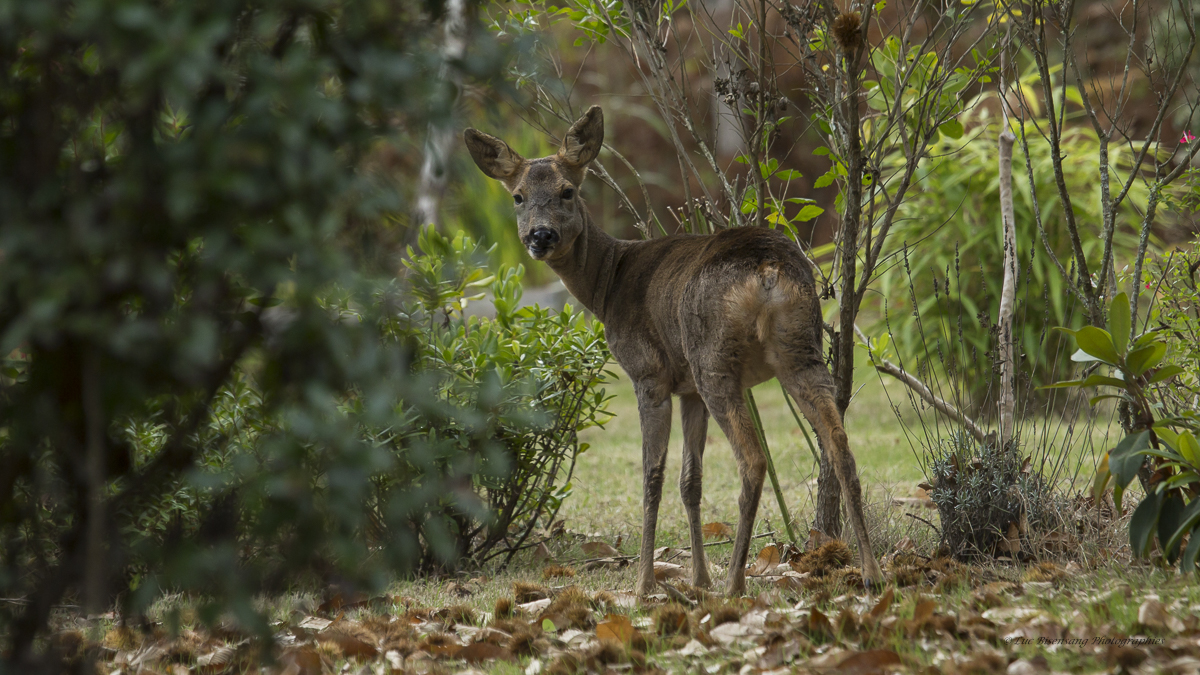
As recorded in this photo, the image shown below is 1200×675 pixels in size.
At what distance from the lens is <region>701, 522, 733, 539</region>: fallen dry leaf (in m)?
5.02

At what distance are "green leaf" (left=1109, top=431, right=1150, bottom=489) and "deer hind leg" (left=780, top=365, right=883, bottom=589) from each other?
79 cm

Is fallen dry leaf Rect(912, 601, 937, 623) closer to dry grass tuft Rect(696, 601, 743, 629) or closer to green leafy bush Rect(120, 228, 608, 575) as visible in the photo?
dry grass tuft Rect(696, 601, 743, 629)

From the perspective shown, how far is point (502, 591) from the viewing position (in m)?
3.96

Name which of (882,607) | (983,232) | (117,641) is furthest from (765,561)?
(983,232)

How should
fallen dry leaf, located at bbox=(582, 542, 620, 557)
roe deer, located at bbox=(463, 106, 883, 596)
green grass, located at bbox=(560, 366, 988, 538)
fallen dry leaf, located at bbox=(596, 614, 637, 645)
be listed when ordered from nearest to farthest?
fallen dry leaf, located at bbox=(596, 614, 637, 645)
roe deer, located at bbox=(463, 106, 883, 596)
fallen dry leaf, located at bbox=(582, 542, 620, 557)
green grass, located at bbox=(560, 366, 988, 538)

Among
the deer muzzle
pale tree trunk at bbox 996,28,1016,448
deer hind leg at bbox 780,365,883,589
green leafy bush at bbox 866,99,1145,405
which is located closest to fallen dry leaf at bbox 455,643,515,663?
deer hind leg at bbox 780,365,883,589

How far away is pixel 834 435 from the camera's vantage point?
137 inches

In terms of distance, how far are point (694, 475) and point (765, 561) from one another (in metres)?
0.48

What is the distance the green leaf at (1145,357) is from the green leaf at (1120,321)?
0.04m

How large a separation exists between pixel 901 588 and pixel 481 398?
196cm

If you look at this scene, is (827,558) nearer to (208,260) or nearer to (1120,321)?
(1120,321)

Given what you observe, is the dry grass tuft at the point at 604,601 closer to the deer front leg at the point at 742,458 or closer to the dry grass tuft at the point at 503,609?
the dry grass tuft at the point at 503,609

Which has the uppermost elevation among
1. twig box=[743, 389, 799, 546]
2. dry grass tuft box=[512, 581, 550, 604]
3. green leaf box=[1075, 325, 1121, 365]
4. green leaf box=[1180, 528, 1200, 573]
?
green leaf box=[1075, 325, 1121, 365]

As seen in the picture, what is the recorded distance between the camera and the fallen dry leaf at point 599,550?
4.79 meters
